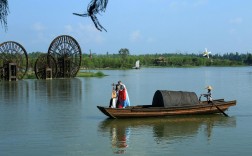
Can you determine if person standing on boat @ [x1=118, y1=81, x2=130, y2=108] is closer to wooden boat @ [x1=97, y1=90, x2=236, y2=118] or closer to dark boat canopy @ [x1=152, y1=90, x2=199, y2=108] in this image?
wooden boat @ [x1=97, y1=90, x2=236, y2=118]

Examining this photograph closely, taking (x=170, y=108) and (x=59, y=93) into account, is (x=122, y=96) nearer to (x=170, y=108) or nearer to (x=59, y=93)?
(x=170, y=108)

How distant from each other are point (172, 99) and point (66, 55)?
53.8 metres

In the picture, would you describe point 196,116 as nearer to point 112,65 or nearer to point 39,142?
point 39,142

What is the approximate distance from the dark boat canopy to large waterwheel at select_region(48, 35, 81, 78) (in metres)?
51.7

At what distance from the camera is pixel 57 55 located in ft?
250

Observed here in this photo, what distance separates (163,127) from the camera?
866 inches

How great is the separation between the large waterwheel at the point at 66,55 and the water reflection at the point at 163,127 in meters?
52.6

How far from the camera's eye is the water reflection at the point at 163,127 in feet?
62.4

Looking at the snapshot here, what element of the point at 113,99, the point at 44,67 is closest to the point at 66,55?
the point at 44,67

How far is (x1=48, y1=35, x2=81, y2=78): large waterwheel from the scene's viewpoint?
74.8 metres

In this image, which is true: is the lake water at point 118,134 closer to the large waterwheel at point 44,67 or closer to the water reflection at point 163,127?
the water reflection at point 163,127

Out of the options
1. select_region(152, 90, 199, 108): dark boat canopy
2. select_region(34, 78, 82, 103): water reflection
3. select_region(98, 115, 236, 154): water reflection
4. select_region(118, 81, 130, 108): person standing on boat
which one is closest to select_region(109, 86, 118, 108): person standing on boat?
select_region(118, 81, 130, 108): person standing on boat

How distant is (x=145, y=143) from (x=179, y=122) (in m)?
6.02

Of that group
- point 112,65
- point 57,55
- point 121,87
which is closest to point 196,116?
point 121,87
